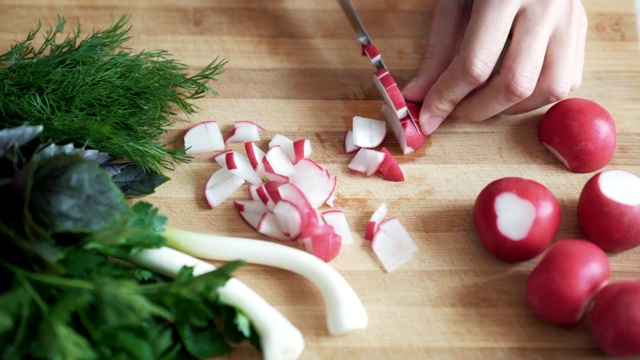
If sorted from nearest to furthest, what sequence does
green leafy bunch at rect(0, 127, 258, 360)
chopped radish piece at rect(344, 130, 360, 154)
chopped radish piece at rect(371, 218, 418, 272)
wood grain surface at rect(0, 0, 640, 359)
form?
green leafy bunch at rect(0, 127, 258, 360) → wood grain surface at rect(0, 0, 640, 359) → chopped radish piece at rect(371, 218, 418, 272) → chopped radish piece at rect(344, 130, 360, 154)

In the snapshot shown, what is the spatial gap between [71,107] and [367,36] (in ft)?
2.96

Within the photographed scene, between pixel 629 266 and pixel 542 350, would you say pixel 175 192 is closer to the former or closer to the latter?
pixel 542 350

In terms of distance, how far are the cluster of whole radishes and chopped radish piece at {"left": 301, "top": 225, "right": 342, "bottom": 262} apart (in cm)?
38

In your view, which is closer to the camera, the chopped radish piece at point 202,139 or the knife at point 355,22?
the chopped radish piece at point 202,139

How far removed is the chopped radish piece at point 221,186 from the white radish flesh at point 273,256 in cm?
14

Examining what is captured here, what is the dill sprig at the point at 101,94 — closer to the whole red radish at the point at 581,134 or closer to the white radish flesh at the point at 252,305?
the white radish flesh at the point at 252,305

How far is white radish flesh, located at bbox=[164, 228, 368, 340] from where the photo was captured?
1.71 m

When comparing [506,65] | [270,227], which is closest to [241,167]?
[270,227]

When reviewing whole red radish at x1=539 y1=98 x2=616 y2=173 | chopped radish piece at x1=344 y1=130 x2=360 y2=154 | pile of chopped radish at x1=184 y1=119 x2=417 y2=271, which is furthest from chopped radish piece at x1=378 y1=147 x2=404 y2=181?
whole red radish at x1=539 y1=98 x2=616 y2=173

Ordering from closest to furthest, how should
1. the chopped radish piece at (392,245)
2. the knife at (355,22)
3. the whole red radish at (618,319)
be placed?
the whole red radish at (618,319)
the chopped radish piece at (392,245)
the knife at (355,22)

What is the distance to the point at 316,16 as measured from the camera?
2346mm

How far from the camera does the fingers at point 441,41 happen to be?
6.93 feet

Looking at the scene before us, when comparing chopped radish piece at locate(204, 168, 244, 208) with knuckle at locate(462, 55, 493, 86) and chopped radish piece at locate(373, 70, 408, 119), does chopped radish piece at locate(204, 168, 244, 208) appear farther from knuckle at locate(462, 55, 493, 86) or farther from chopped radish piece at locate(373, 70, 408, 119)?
knuckle at locate(462, 55, 493, 86)

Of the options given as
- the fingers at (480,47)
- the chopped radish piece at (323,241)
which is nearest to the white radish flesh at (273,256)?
the chopped radish piece at (323,241)
